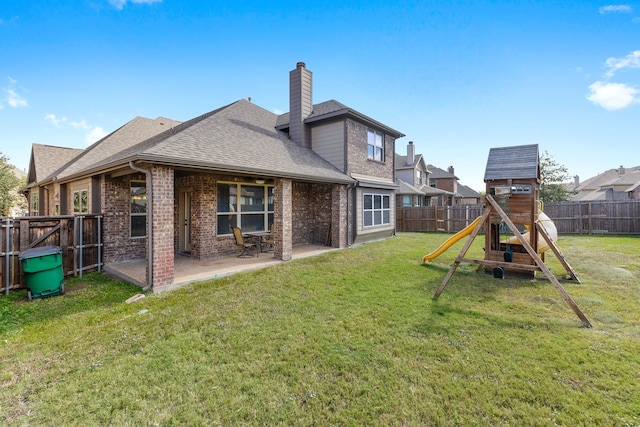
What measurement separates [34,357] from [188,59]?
42.8 feet

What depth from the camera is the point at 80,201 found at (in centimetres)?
985

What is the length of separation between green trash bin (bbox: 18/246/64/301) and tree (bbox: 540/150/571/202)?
32.9 metres

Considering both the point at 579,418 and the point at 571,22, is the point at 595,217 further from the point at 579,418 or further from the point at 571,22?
the point at 579,418

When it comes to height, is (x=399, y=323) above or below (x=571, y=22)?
below

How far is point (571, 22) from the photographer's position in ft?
29.3

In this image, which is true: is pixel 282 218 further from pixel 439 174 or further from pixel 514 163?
pixel 439 174

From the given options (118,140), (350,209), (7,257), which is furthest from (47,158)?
(350,209)

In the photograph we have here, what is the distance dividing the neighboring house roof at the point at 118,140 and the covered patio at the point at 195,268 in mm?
5963

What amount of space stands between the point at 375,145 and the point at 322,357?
38.4 feet

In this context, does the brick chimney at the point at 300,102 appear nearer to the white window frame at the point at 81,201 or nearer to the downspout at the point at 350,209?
the downspout at the point at 350,209

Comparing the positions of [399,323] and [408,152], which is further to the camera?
[408,152]

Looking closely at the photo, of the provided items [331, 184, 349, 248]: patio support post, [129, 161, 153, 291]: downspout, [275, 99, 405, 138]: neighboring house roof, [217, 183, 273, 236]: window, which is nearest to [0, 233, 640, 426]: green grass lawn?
[129, 161, 153, 291]: downspout

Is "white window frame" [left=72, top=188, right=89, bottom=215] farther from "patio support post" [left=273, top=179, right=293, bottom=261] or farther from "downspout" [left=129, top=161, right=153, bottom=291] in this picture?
"patio support post" [left=273, top=179, right=293, bottom=261]

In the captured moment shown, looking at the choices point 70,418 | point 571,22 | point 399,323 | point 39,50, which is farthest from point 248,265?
point 571,22
